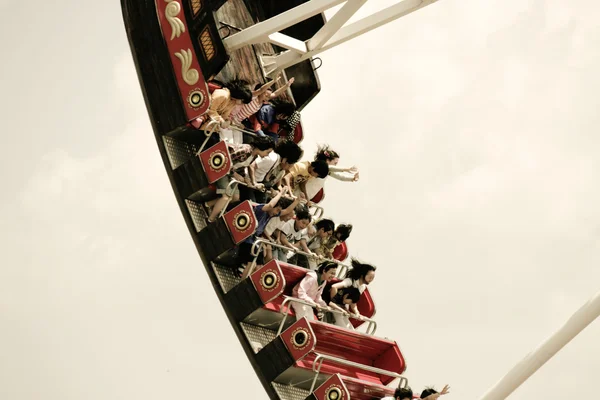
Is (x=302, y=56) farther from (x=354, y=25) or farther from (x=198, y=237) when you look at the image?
(x=198, y=237)

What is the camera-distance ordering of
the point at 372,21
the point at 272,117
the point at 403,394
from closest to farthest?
the point at 403,394
the point at 372,21
the point at 272,117

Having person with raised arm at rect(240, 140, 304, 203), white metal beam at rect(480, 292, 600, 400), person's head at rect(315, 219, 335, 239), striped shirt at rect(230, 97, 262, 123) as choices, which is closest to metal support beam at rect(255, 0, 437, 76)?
striped shirt at rect(230, 97, 262, 123)

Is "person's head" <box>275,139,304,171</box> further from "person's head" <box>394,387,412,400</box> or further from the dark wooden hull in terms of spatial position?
"person's head" <box>394,387,412,400</box>

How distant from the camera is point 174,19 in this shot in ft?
68.4

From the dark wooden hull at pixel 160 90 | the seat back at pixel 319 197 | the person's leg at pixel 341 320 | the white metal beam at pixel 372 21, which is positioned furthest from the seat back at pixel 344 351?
the white metal beam at pixel 372 21

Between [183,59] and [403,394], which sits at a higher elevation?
[183,59]

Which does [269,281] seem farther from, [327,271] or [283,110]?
[283,110]

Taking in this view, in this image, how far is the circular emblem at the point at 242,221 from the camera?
65.4 ft

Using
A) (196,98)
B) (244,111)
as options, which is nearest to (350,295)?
(244,111)

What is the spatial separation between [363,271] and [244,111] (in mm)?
2733

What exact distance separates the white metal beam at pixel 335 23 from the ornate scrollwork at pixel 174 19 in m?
2.11

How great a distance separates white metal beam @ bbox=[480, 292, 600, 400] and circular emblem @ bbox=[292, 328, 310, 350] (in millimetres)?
3314

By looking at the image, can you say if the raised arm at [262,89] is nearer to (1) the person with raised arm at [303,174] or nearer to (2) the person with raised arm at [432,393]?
(1) the person with raised arm at [303,174]

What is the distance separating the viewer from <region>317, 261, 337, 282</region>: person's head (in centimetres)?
2081
